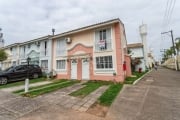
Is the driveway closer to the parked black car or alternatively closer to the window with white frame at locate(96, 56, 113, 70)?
the window with white frame at locate(96, 56, 113, 70)

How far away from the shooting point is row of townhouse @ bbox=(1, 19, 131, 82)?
43.7 feet

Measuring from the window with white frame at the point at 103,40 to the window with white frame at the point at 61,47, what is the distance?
4827 mm

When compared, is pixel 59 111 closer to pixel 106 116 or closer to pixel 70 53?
pixel 106 116

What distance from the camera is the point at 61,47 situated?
58.5 ft

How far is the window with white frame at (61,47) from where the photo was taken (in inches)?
687

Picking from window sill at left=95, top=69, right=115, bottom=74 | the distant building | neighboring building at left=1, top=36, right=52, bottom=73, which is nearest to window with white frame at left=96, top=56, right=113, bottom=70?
window sill at left=95, top=69, right=115, bottom=74

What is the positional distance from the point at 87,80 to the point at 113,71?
3.12m

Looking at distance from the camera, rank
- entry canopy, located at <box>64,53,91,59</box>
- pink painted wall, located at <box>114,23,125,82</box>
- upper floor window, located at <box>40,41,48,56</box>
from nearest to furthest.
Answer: pink painted wall, located at <box>114,23,125,82</box>, entry canopy, located at <box>64,53,91,59</box>, upper floor window, located at <box>40,41,48,56</box>

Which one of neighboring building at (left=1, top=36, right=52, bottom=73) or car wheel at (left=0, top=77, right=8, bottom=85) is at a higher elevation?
neighboring building at (left=1, top=36, right=52, bottom=73)

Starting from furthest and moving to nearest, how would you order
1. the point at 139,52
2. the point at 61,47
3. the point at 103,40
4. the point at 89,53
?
the point at 139,52 < the point at 61,47 < the point at 89,53 < the point at 103,40

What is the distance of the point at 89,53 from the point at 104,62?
6.64 ft

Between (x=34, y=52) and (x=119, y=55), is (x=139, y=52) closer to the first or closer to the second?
(x=119, y=55)

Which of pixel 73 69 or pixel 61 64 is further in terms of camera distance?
pixel 61 64

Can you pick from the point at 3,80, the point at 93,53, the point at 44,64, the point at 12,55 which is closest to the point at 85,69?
the point at 93,53
